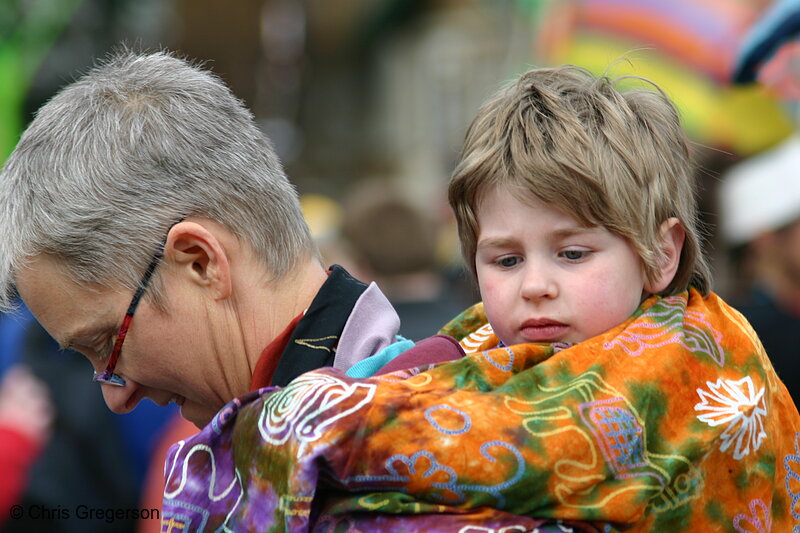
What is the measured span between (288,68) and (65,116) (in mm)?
23960

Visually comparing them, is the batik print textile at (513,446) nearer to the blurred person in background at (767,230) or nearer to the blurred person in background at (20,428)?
the blurred person in background at (767,230)

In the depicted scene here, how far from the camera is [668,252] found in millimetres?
2092

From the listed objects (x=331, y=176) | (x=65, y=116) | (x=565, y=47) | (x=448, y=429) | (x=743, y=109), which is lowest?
(x=448, y=429)

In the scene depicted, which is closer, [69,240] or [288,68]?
[69,240]

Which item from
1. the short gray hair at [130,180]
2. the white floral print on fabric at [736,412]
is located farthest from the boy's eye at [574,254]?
the short gray hair at [130,180]

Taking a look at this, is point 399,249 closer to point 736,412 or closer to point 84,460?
point 84,460

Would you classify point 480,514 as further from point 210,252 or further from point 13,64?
point 13,64

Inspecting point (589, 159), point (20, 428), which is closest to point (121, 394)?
point (589, 159)

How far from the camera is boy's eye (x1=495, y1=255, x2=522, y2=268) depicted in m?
2.06

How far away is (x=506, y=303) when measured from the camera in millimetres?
2039

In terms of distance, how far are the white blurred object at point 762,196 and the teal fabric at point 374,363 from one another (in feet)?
9.24

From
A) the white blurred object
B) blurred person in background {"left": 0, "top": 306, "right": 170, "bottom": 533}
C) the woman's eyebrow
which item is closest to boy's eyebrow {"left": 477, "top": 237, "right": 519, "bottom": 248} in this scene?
the woman's eyebrow

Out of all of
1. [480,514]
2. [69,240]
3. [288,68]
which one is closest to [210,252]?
[69,240]

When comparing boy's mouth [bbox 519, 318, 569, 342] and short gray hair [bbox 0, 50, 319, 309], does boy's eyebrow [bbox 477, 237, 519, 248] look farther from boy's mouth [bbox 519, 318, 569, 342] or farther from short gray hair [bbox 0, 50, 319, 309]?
short gray hair [bbox 0, 50, 319, 309]
